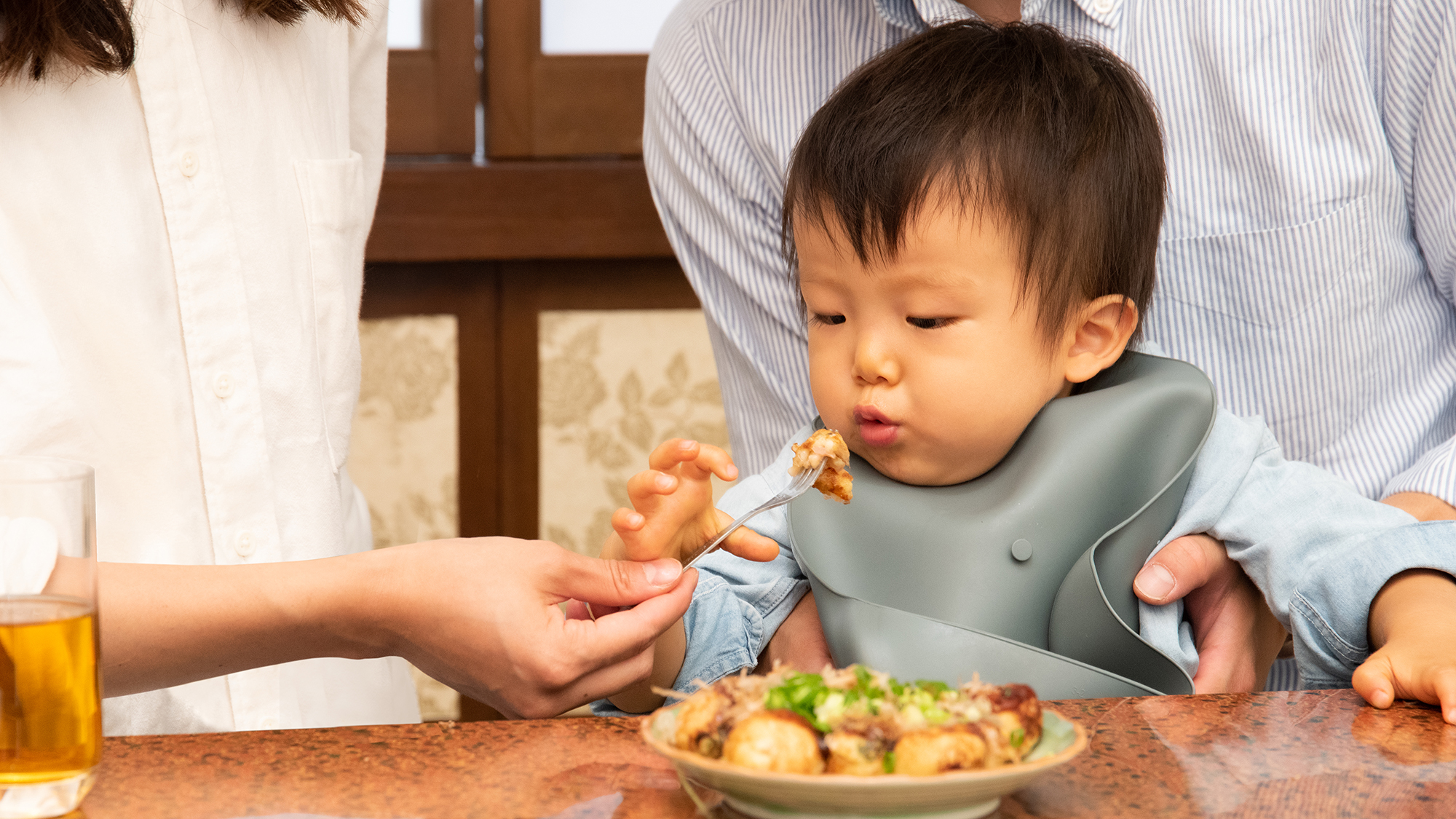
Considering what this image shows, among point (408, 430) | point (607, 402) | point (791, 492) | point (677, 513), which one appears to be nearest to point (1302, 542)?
point (791, 492)

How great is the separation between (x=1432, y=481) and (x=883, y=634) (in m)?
0.62

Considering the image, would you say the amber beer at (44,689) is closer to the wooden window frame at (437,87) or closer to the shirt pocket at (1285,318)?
the shirt pocket at (1285,318)

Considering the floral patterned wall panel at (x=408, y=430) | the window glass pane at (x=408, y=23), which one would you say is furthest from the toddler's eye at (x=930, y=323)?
the window glass pane at (x=408, y=23)

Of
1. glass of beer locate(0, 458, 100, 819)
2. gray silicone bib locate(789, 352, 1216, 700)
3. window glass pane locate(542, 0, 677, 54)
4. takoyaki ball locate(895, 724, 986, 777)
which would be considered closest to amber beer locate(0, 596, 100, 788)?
glass of beer locate(0, 458, 100, 819)

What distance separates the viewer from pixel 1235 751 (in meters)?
0.77

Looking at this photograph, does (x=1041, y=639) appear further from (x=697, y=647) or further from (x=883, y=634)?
(x=697, y=647)

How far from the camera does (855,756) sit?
619 mm

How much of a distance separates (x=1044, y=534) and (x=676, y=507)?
1.39 feet

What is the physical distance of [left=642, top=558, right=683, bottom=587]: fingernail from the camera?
3.29ft

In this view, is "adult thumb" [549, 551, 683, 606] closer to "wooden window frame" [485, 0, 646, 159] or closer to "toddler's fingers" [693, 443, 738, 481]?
"toddler's fingers" [693, 443, 738, 481]

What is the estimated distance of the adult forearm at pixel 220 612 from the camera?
3.11ft

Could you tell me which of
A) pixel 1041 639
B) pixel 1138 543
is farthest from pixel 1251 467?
pixel 1041 639

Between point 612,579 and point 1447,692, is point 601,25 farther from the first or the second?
point 1447,692

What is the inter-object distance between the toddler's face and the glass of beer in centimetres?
74
